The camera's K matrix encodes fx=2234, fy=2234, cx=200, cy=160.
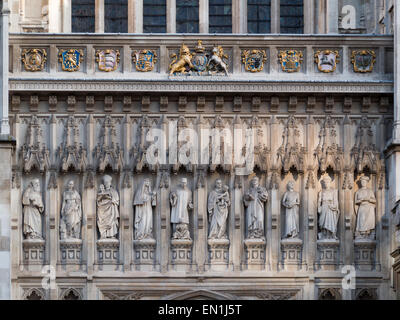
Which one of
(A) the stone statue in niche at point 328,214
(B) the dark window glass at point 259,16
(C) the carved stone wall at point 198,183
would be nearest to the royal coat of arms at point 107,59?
(C) the carved stone wall at point 198,183

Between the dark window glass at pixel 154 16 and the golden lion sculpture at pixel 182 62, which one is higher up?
the dark window glass at pixel 154 16

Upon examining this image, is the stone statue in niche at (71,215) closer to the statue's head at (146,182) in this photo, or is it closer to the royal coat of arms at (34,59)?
the statue's head at (146,182)

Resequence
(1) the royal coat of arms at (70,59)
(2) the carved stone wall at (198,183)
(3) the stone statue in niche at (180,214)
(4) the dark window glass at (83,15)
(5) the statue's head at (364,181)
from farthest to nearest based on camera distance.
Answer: (4) the dark window glass at (83,15) → (1) the royal coat of arms at (70,59) → (5) the statue's head at (364,181) → (3) the stone statue in niche at (180,214) → (2) the carved stone wall at (198,183)

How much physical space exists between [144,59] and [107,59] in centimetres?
72

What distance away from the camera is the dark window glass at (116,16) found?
46.0 m

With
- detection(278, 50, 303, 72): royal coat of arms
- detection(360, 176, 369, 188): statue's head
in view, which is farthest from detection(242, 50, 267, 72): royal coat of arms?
detection(360, 176, 369, 188): statue's head

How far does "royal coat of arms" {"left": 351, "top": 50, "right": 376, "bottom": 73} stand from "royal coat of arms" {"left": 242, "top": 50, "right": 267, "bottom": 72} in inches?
69.9

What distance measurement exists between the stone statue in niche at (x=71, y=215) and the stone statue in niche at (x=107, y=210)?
1.29 ft

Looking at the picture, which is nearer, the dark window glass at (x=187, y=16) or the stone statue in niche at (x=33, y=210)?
the stone statue in niche at (x=33, y=210)
